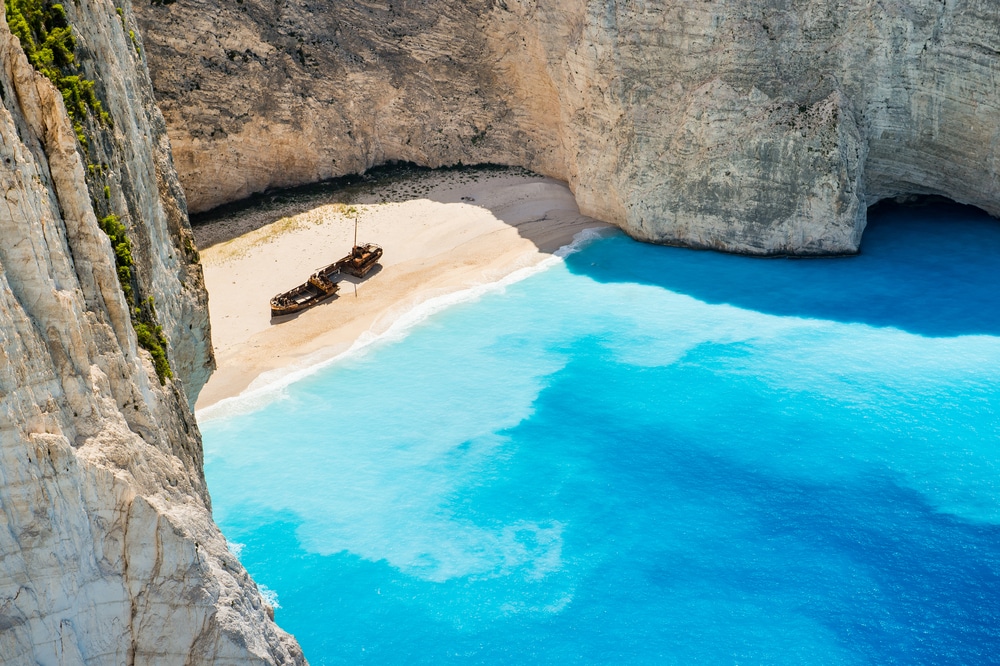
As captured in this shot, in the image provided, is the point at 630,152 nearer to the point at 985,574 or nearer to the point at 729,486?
the point at 729,486

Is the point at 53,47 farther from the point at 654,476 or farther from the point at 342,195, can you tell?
the point at 342,195

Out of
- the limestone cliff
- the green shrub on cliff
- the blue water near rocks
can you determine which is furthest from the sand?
the limestone cliff

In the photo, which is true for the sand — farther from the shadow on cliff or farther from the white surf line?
the shadow on cliff

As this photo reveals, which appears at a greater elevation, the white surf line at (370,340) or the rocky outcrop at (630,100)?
the rocky outcrop at (630,100)

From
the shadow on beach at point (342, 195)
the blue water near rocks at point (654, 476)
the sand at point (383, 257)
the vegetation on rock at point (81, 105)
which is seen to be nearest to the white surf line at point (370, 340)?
the sand at point (383, 257)

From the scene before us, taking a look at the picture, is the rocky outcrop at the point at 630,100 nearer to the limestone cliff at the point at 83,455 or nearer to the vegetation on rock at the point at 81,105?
the vegetation on rock at the point at 81,105
